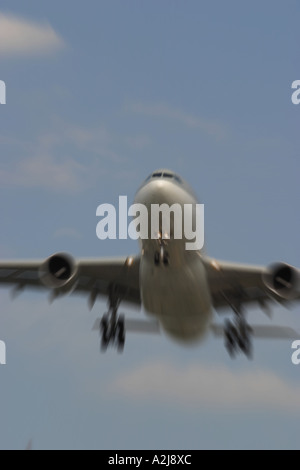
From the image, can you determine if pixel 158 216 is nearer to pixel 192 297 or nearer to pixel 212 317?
pixel 192 297

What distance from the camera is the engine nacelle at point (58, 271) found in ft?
126

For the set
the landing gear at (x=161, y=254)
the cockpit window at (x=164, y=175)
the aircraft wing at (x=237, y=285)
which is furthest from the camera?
the aircraft wing at (x=237, y=285)

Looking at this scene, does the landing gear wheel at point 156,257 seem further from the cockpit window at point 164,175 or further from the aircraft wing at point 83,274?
the aircraft wing at point 83,274

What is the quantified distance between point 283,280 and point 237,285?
185 centimetres

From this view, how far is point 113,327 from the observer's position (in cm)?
3822

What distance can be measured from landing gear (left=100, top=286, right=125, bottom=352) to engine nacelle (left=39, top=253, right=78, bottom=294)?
5.52ft

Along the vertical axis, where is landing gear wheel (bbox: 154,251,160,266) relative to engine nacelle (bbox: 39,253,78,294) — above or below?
below

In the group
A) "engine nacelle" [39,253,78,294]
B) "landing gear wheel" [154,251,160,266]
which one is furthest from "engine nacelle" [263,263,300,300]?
"engine nacelle" [39,253,78,294]

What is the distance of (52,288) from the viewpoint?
38969 mm

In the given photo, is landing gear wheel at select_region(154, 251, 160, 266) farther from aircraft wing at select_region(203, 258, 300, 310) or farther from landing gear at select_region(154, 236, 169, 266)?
aircraft wing at select_region(203, 258, 300, 310)

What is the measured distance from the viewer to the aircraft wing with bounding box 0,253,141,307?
38.4 meters

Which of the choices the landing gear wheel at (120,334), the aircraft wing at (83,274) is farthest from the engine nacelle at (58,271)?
the landing gear wheel at (120,334)
